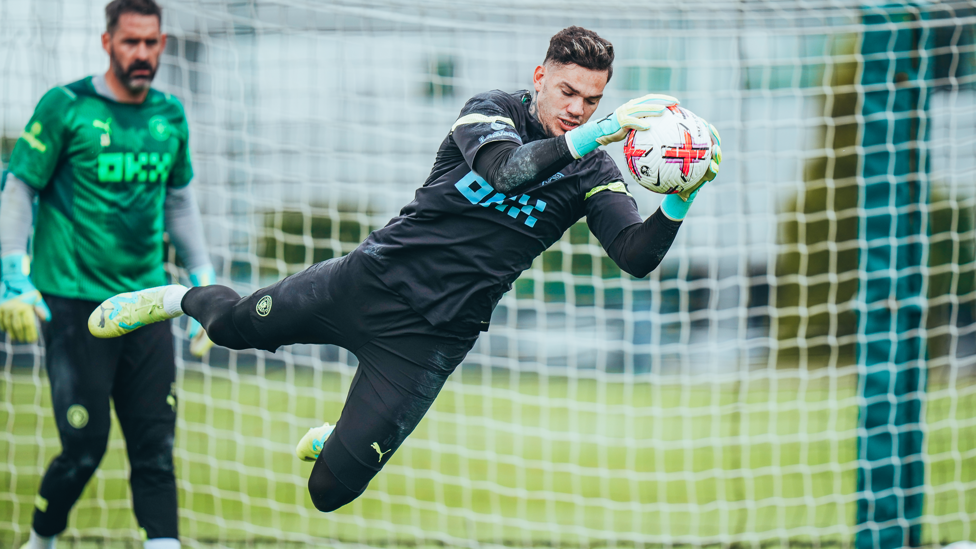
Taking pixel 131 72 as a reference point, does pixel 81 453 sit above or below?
below

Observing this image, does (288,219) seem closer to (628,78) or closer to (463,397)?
(463,397)

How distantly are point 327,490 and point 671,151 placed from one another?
66.0 inches

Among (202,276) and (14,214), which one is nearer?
(14,214)

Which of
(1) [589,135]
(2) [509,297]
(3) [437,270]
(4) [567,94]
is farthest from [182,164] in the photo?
(2) [509,297]

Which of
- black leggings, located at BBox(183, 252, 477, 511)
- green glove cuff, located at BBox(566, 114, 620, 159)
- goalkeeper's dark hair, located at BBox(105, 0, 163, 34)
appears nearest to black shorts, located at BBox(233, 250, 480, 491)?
black leggings, located at BBox(183, 252, 477, 511)

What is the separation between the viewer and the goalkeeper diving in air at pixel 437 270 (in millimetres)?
2703

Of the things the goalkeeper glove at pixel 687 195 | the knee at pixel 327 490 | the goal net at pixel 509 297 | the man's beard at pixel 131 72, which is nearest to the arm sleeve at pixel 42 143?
the man's beard at pixel 131 72

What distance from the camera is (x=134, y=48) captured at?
335cm

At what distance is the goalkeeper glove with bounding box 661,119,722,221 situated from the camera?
8.15 ft

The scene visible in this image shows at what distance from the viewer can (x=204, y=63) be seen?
5.84 m

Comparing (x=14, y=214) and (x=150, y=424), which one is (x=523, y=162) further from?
(x=14, y=214)

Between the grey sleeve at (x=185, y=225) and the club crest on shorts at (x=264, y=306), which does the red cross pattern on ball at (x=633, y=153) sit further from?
the grey sleeve at (x=185, y=225)

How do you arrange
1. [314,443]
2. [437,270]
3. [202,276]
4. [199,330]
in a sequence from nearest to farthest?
[437,270]
[314,443]
[199,330]
[202,276]

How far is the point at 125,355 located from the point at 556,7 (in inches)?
125
